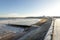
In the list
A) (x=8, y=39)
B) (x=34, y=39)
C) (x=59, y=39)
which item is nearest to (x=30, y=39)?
(x=34, y=39)

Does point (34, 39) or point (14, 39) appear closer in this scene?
point (34, 39)

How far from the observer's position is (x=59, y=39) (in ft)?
27.1

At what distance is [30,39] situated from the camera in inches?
377

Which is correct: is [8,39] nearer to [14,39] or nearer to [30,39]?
[14,39]

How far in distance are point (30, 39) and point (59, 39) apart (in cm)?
223

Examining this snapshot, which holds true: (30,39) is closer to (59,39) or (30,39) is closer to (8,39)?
(59,39)

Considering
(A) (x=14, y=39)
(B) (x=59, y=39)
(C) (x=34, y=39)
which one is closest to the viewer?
(B) (x=59, y=39)

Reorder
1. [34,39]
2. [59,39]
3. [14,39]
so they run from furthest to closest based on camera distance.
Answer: [14,39] < [34,39] < [59,39]

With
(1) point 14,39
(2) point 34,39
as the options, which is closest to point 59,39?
(2) point 34,39

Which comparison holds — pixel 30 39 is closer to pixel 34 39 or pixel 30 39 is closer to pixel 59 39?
pixel 34 39

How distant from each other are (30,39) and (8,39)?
3.07 metres

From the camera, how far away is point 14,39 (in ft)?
38.3

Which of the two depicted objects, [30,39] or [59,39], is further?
[30,39]

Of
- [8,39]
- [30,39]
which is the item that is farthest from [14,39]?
[30,39]
